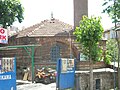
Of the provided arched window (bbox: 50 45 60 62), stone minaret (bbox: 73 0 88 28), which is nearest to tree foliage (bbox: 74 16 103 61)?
arched window (bbox: 50 45 60 62)

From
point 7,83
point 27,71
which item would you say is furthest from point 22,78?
point 7,83

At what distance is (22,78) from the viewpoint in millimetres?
29875

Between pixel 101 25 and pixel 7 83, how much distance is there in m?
11.8

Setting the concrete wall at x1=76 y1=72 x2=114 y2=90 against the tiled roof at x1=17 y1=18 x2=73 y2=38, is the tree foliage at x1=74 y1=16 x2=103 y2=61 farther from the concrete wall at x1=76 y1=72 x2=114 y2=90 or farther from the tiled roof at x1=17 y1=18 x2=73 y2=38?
the tiled roof at x1=17 y1=18 x2=73 y2=38

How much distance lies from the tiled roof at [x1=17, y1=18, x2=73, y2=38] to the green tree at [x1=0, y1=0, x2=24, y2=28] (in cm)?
208

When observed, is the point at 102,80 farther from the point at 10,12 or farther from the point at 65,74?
the point at 10,12

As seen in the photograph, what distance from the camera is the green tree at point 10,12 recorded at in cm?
3247

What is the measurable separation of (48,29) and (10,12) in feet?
16.6

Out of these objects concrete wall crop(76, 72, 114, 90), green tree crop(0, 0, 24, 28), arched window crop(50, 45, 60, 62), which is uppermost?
green tree crop(0, 0, 24, 28)

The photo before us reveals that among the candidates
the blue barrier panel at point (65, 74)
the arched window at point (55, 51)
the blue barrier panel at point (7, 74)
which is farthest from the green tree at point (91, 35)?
the blue barrier panel at point (7, 74)

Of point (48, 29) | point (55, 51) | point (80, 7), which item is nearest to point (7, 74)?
point (55, 51)

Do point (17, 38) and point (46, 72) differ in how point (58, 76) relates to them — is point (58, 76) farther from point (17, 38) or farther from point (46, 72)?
point (17, 38)

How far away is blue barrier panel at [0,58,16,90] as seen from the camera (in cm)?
1519

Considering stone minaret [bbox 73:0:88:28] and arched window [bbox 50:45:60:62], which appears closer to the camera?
arched window [bbox 50:45:60:62]
